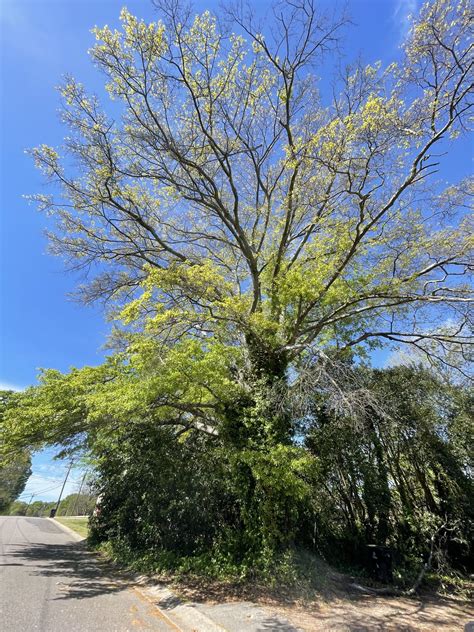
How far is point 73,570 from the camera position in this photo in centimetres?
797

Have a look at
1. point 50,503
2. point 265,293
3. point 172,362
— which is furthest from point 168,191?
point 50,503

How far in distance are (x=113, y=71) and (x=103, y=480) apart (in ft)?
40.4

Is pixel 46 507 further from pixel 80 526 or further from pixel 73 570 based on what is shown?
pixel 73 570

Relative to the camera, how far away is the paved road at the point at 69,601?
448 centimetres

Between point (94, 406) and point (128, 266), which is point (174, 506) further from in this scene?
point (128, 266)

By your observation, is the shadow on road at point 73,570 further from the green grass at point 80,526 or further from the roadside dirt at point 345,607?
the green grass at point 80,526

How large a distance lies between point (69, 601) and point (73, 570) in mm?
3159

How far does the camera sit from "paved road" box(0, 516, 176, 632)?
14.7ft

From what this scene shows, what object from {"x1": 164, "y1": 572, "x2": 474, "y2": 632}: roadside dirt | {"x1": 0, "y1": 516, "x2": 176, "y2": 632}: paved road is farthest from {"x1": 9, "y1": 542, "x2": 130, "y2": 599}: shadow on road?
{"x1": 164, "y1": 572, "x2": 474, "y2": 632}: roadside dirt

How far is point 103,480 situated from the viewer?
1119 cm

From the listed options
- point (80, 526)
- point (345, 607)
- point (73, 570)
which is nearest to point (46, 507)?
point (80, 526)

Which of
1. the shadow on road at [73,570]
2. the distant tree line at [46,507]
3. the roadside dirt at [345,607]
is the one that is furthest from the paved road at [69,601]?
the distant tree line at [46,507]

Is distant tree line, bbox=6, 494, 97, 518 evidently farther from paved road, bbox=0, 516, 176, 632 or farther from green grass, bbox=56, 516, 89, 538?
paved road, bbox=0, 516, 176, 632

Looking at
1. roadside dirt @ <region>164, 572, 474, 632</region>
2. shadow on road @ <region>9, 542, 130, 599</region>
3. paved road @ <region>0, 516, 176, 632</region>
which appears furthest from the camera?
shadow on road @ <region>9, 542, 130, 599</region>
